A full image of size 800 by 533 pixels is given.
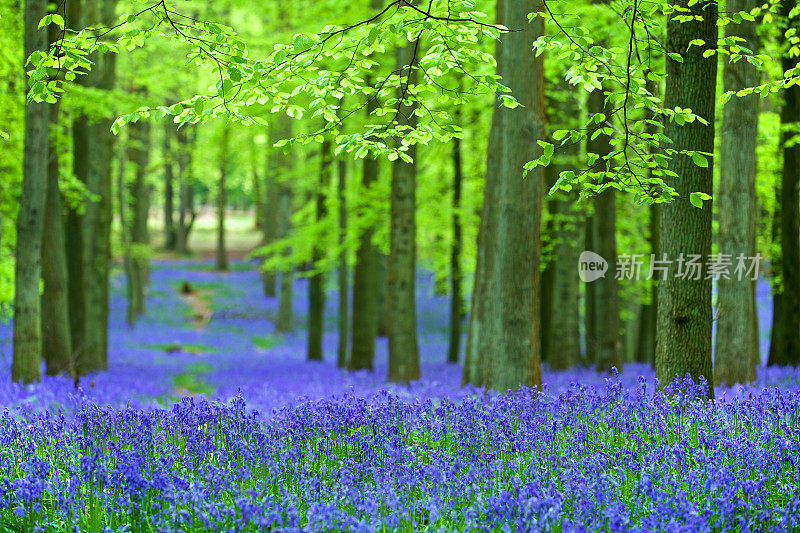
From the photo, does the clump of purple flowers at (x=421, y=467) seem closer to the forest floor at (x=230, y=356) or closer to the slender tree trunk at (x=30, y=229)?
the forest floor at (x=230, y=356)

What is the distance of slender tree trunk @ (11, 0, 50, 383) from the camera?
368 inches

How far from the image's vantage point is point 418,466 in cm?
477

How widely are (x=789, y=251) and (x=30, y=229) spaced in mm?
12756

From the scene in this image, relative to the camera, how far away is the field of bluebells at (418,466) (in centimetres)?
409

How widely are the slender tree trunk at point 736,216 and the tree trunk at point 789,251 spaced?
13.6ft

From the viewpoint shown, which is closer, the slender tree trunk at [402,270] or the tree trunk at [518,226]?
the tree trunk at [518,226]

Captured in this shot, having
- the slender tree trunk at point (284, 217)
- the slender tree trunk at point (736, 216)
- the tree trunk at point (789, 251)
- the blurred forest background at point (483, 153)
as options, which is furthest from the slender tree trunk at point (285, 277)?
the slender tree trunk at point (736, 216)

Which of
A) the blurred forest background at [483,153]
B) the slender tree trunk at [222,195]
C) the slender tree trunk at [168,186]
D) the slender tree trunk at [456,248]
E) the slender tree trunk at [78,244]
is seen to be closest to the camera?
the blurred forest background at [483,153]

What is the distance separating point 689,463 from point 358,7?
14.4m

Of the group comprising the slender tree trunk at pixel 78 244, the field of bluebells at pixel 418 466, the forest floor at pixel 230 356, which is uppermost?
the slender tree trunk at pixel 78 244

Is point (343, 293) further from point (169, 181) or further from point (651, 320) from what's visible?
point (169, 181)

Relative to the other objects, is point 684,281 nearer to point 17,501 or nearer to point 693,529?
point 693,529

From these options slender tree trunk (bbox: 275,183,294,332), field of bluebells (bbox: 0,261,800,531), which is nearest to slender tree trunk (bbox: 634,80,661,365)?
field of bluebells (bbox: 0,261,800,531)


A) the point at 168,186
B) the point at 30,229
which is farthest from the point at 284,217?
the point at 168,186
